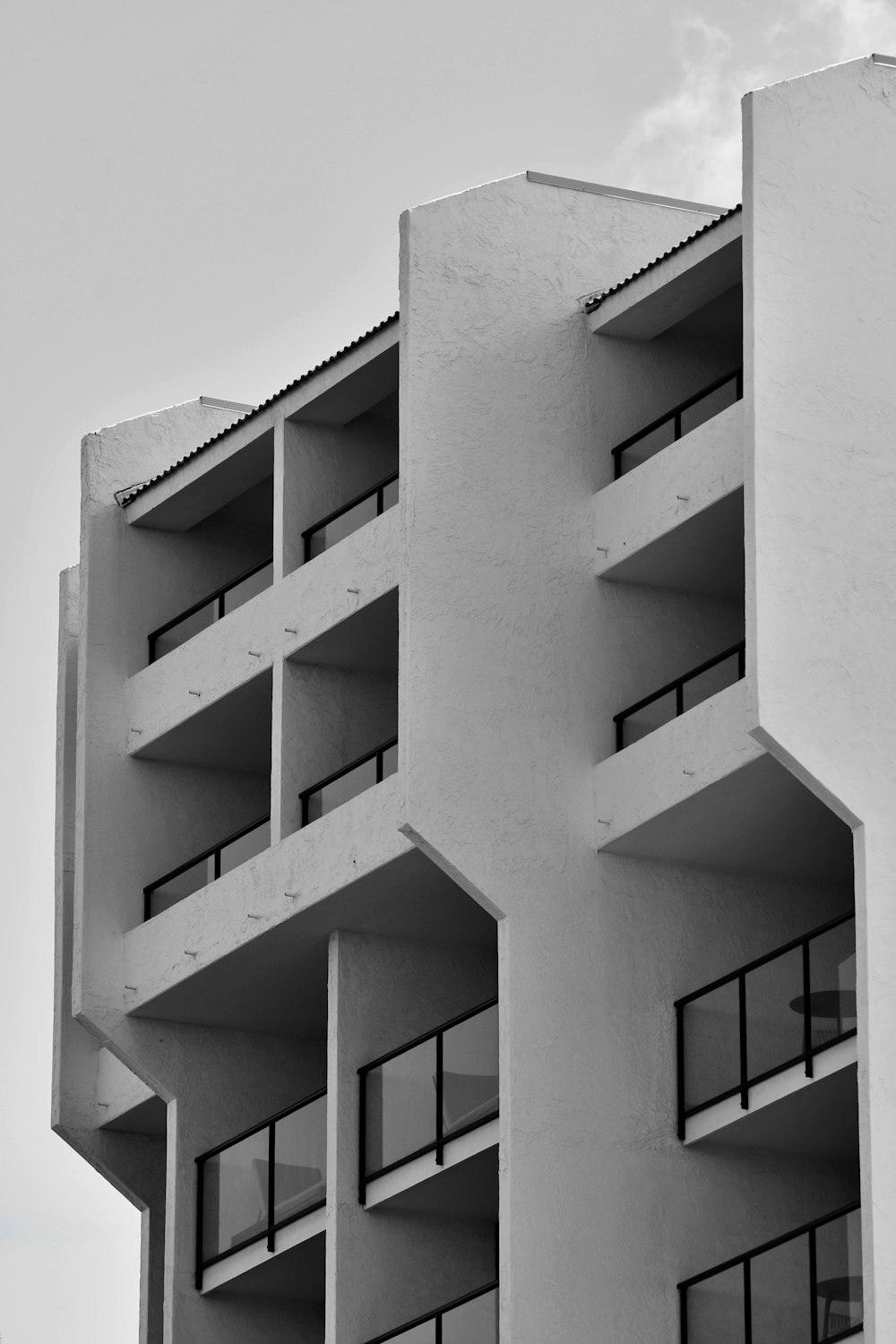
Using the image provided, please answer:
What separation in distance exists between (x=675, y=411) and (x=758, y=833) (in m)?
5.35

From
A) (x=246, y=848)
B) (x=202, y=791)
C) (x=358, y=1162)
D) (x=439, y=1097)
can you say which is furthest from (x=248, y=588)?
(x=439, y=1097)

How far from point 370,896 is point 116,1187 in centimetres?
963

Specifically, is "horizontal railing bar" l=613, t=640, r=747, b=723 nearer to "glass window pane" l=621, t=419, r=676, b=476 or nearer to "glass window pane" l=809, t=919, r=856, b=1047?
"glass window pane" l=621, t=419, r=676, b=476

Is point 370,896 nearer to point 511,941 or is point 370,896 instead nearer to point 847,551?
point 511,941

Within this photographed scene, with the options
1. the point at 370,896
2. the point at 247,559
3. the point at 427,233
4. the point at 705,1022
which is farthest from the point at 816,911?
the point at 247,559

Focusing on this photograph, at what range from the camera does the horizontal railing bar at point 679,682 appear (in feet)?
118

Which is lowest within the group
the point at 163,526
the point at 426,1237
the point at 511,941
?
the point at 426,1237

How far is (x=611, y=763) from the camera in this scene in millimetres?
36562

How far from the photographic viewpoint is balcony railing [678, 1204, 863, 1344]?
1270 inches

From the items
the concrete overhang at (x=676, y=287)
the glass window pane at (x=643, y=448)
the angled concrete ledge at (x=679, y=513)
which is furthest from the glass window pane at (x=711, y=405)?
the concrete overhang at (x=676, y=287)

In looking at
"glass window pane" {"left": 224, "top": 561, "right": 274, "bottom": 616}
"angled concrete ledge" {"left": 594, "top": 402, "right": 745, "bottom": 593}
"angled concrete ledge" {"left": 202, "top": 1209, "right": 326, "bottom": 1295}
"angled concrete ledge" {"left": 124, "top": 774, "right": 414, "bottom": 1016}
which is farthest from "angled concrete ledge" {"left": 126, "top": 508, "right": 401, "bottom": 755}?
"angled concrete ledge" {"left": 202, "top": 1209, "right": 326, "bottom": 1295}

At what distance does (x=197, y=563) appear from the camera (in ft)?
148

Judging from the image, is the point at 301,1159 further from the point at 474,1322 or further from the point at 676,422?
the point at 676,422

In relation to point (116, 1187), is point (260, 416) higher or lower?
higher
